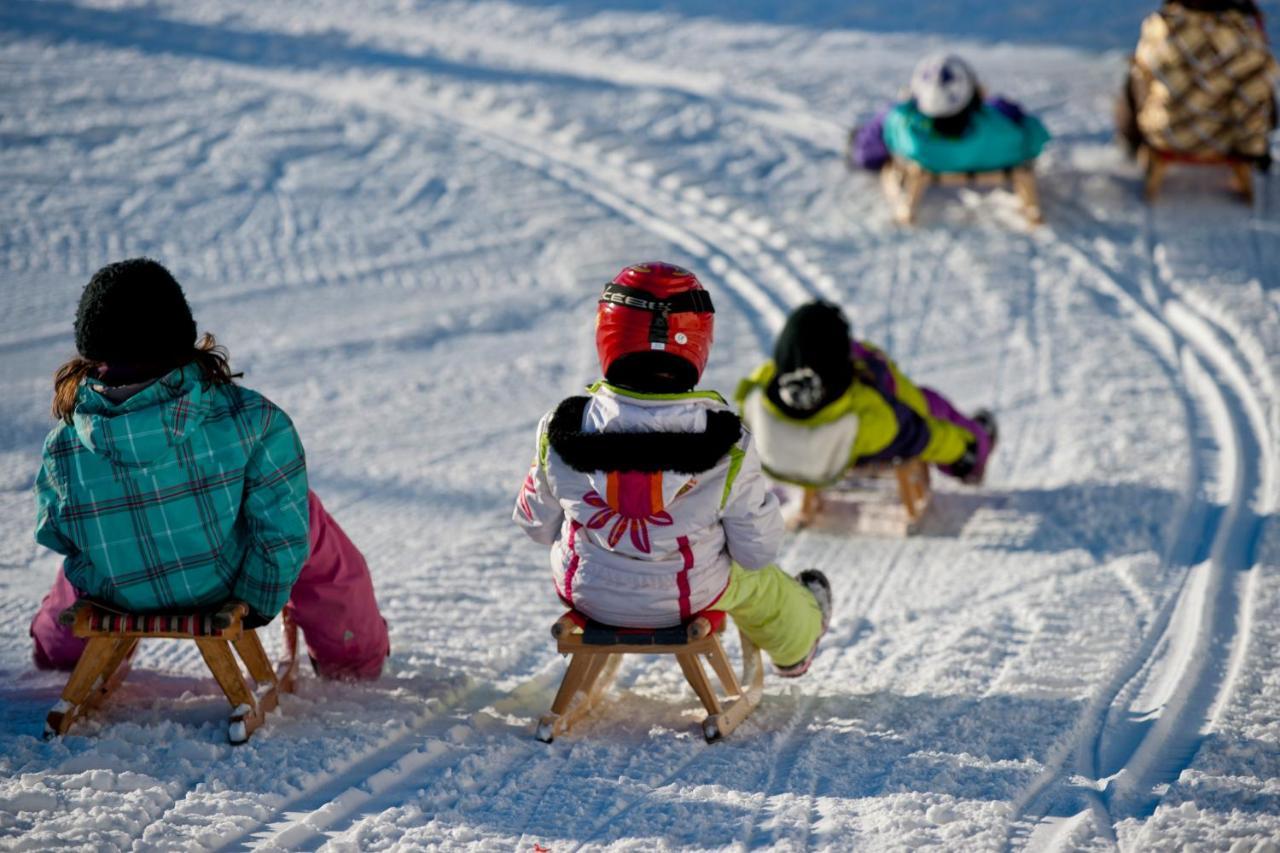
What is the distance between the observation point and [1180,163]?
8.02 metres

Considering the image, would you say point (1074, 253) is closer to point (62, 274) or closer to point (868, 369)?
point (868, 369)

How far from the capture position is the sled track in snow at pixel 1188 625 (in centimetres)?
337

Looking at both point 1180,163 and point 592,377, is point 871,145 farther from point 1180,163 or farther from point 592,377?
point 592,377

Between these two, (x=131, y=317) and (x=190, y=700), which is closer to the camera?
(x=131, y=317)

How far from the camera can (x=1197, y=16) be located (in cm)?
762

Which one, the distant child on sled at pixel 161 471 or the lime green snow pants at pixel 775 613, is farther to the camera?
the lime green snow pants at pixel 775 613

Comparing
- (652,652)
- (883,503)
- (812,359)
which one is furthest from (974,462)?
(652,652)

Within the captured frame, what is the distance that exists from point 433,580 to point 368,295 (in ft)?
9.40

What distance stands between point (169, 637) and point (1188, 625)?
2936 millimetres

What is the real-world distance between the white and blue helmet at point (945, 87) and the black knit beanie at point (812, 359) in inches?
117

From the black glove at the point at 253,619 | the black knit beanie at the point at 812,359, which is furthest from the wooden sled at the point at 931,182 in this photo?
the black glove at the point at 253,619

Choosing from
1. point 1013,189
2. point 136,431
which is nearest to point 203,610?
point 136,431

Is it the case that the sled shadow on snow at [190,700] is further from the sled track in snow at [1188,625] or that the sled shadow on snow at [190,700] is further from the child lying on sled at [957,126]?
the child lying on sled at [957,126]

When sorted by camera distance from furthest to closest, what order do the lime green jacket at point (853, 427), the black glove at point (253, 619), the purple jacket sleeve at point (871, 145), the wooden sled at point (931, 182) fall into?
the purple jacket sleeve at point (871, 145) → the wooden sled at point (931, 182) → the lime green jacket at point (853, 427) → the black glove at point (253, 619)
